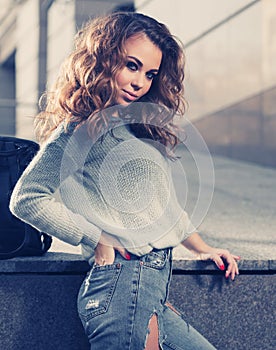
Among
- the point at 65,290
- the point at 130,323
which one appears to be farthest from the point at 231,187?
the point at 130,323

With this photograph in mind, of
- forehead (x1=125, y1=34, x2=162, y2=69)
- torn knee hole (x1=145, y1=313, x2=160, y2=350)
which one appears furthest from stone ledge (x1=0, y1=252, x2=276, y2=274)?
forehead (x1=125, y1=34, x2=162, y2=69)

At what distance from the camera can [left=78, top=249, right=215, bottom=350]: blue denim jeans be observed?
87.9 inches

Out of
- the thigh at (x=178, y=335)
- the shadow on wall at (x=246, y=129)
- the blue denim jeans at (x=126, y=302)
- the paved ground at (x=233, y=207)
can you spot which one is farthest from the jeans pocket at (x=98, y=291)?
the shadow on wall at (x=246, y=129)

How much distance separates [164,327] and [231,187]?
406cm

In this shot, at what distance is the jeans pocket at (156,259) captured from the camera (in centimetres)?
236

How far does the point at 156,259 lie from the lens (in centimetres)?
239

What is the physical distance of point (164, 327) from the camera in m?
2.43

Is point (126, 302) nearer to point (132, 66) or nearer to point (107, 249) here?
point (107, 249)

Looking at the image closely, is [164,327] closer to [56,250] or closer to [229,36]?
[56,250]

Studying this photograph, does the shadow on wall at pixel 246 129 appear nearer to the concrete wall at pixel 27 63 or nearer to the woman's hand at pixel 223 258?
the concrete wall at pixel 27 63

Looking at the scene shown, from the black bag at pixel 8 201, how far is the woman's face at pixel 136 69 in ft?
1.68

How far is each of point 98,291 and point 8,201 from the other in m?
0.58

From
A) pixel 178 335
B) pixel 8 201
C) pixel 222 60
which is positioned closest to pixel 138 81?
pixel 8 201

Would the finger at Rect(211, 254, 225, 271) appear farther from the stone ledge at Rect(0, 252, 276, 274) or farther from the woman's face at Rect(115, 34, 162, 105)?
the woman's face at Rect(115, 34, 162, 105)
